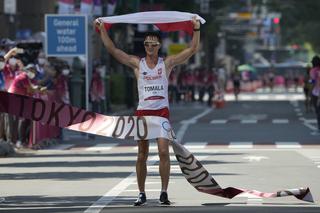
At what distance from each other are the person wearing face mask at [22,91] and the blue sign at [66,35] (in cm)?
509

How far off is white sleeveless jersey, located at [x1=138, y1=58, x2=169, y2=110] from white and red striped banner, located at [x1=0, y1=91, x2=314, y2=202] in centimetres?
16

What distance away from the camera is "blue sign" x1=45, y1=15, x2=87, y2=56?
3294 centimetres

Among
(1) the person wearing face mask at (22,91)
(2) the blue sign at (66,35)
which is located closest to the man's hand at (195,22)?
(1) the person wearing face mask at (22,91)

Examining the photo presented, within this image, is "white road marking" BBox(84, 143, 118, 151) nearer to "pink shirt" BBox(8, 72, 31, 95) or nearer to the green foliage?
"pink shirt" BBox(8, 72, 31, 95)

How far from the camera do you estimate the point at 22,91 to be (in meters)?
26.5

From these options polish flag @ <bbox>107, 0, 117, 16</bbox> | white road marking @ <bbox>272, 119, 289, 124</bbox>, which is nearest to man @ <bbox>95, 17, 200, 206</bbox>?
white road marking @ <bbox>272, 119, 289, 124</bbox>

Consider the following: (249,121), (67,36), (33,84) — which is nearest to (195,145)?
(33,84)

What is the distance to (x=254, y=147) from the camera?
27.3m

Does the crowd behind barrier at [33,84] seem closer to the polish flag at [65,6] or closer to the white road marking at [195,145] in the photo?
the polish flag at [65,6]

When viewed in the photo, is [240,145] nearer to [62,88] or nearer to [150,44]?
[62,88]

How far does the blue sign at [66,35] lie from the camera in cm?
3294

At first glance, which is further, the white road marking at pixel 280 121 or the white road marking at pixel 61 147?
the white road marking at pixel 280 121

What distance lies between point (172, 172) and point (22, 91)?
711 cm

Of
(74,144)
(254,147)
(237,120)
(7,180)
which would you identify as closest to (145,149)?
(7,180)
